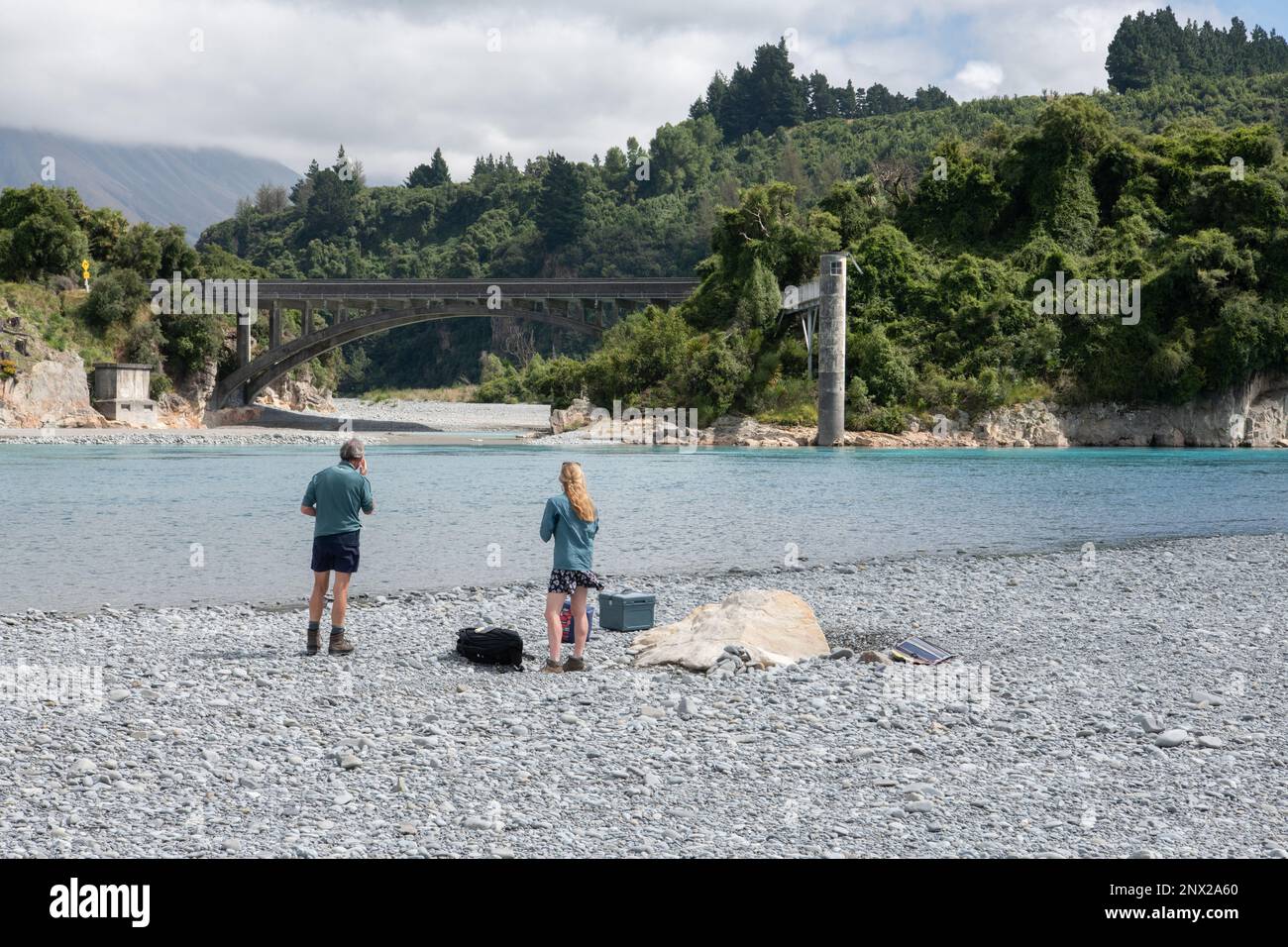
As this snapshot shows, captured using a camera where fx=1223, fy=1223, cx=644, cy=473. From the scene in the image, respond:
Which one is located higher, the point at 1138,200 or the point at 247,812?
the point at 1138,200

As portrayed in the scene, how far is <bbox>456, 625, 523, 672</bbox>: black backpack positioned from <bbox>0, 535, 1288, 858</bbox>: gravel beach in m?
0.16

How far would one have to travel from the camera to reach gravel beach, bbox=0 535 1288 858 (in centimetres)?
686

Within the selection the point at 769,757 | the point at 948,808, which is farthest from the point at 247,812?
the point at 948,808

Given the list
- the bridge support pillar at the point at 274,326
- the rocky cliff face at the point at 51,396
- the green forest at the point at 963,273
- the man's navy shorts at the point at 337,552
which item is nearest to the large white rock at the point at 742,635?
the man's navy shorts at the point at 337,552

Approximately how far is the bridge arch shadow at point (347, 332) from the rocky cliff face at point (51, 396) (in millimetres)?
11007

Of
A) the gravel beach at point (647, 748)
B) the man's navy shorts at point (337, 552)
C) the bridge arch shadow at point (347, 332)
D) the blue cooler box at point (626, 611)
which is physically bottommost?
the gravel beach at point (647, 748)

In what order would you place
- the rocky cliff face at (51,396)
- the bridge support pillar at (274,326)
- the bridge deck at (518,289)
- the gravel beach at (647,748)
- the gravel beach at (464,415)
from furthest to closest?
the gravel beach at (464,415) < the bridge support pillar at (274,326) < the bridge deck at (518,289) < the rocky cliff face at (51,396) < the gravel beach at (647,748)

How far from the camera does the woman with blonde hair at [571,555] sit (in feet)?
37.1

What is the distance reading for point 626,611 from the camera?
13555 mm

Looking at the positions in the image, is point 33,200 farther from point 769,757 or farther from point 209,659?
point 769,757

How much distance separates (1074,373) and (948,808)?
67231mm

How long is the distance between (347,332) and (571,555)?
72168 millimetres

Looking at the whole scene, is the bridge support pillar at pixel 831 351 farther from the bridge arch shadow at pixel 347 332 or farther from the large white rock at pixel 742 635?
the large white rock at pixel 742 635

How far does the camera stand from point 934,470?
47.6 m
